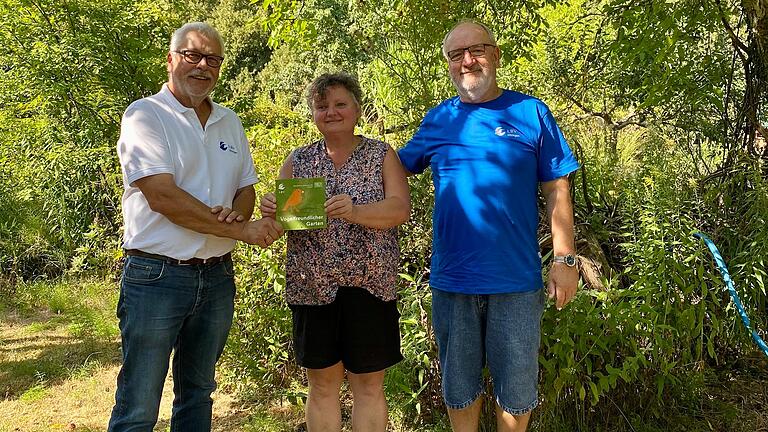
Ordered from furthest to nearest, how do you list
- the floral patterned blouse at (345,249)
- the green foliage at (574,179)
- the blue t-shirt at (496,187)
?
the green foliage at (574,179)
the floral patterned blouse at (345,249)
the blue t-shirt at (496,187)

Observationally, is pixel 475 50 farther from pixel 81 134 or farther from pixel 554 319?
pixel 81 134

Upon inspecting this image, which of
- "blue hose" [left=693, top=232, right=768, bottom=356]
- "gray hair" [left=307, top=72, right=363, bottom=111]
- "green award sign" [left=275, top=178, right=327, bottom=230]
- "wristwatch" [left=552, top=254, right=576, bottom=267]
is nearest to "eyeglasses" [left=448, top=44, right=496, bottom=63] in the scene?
"gray hair" [left=307, top=72, right=363, bottom=111]

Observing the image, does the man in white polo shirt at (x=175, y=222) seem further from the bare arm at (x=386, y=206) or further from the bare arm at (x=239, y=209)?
the bare arm at (x=386, y=206)

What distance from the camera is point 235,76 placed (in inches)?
799

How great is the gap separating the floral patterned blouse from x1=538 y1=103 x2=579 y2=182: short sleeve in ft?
2.16

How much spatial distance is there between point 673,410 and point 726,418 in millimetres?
309

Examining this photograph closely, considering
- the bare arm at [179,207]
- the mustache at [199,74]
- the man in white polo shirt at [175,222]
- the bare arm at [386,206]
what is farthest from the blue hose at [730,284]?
the mustache at [199,74]

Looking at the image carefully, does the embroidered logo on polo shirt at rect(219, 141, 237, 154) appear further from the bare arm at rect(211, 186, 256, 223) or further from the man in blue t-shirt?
the man in blue t-shirt

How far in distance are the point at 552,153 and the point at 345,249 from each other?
3.03ft

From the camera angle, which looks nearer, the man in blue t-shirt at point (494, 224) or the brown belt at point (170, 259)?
the brown belt at point (170, 259)

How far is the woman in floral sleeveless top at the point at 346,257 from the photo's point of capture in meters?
2.70

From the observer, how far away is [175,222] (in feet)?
7.93

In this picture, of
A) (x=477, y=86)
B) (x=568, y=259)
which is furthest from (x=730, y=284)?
(x=477, y=86)

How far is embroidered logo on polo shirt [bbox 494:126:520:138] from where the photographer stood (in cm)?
259
